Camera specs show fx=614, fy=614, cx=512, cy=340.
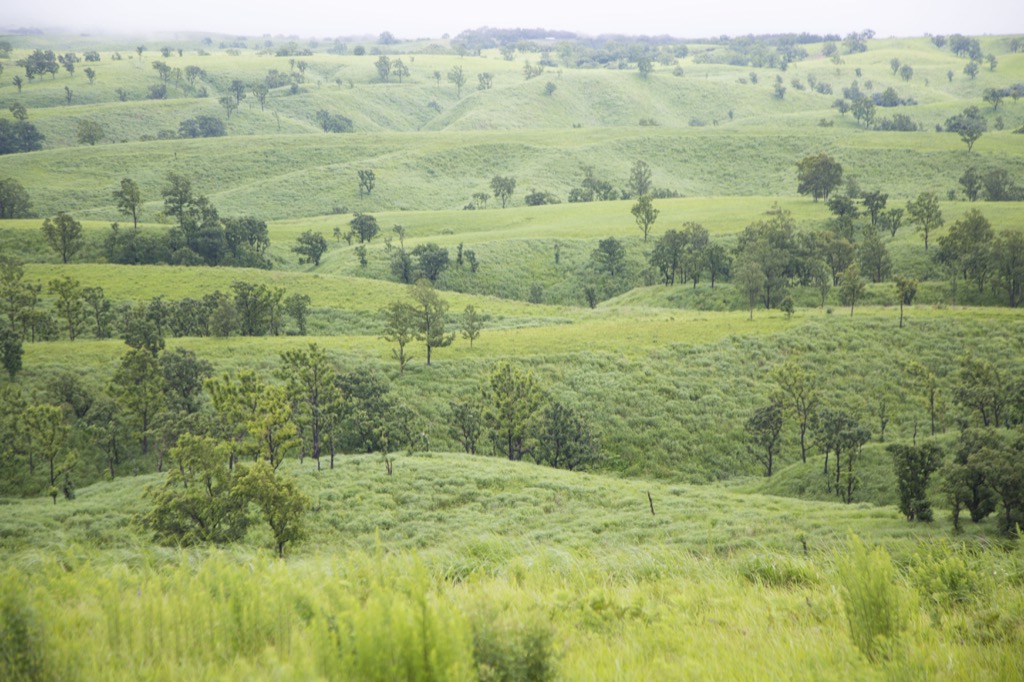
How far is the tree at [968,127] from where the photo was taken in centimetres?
15450

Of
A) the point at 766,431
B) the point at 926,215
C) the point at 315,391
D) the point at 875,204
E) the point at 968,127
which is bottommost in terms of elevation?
the point at 766,431

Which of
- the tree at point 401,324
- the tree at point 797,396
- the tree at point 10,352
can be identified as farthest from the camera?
the tree at point 401,324

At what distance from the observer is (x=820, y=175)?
5157 inches

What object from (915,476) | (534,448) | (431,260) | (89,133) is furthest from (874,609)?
(89,133)

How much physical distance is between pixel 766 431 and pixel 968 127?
156m

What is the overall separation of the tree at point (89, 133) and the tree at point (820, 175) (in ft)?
616

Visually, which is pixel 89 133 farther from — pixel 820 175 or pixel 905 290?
pixel 905 290

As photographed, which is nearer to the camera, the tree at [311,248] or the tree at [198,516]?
the tree at [198,516]

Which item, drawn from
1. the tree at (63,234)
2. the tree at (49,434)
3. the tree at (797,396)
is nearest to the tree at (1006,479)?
the tree at (797,396)

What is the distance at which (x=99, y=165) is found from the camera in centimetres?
15600

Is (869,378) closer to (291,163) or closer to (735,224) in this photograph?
(735,224)

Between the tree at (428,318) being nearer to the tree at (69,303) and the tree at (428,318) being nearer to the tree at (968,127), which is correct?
the tree at (69,303)

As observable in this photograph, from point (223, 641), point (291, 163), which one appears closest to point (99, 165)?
point (291, 163)

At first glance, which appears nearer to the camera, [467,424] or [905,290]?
[467,424]
